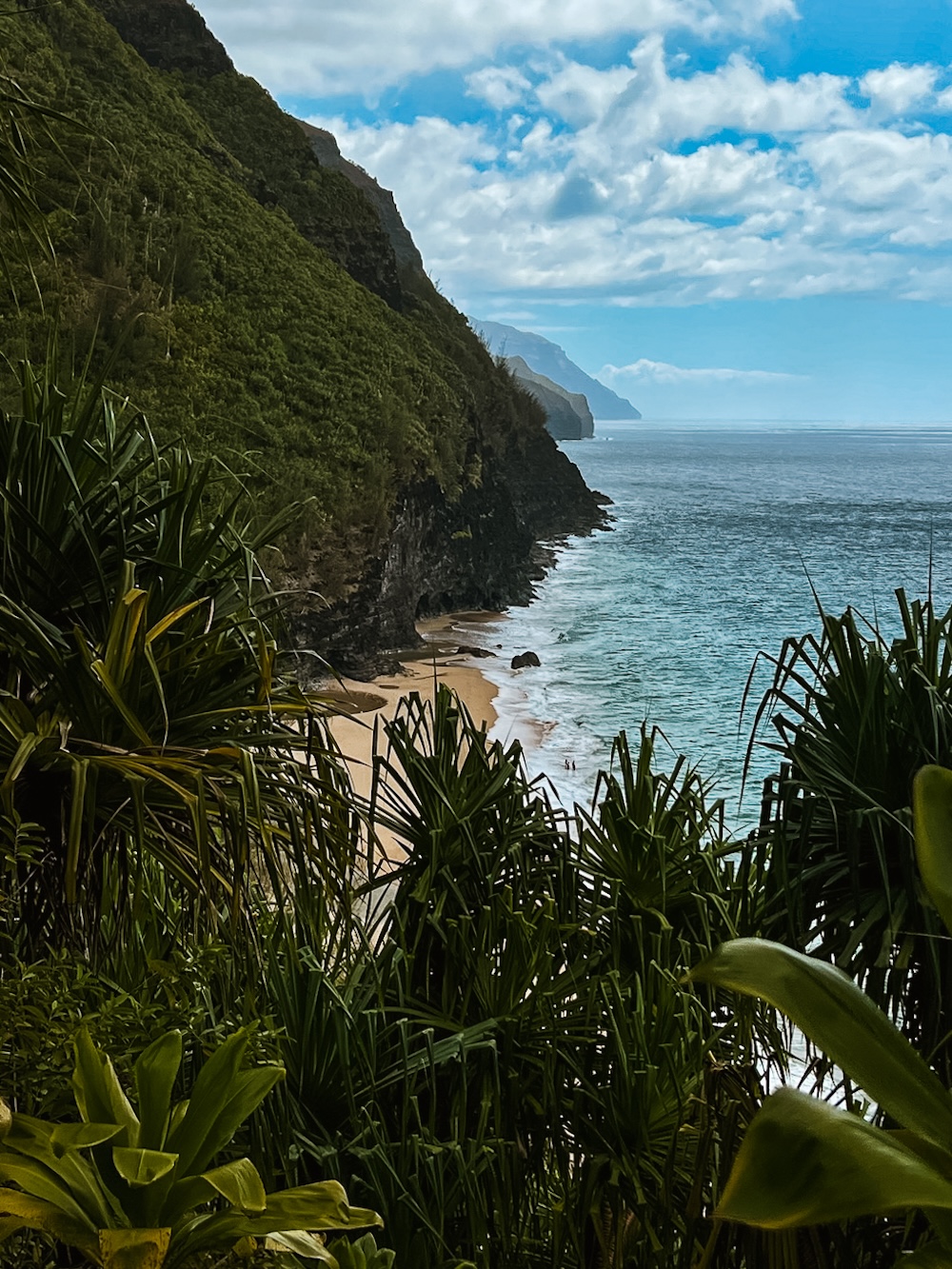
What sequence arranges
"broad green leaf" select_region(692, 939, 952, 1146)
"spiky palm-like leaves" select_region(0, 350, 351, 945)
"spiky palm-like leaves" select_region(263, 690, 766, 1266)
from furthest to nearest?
1. "spiky palm-like leaves" select_region(263, 690, 766, 1266)
2. "spiky palm-like leaves" select_region(0, 350, 351, 945)
3. "broad green leaf" select_region(692, 939, 952, 1146)

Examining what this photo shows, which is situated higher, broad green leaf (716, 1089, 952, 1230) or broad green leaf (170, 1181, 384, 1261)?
broad green leaf (716, 1089, 952, 1230)

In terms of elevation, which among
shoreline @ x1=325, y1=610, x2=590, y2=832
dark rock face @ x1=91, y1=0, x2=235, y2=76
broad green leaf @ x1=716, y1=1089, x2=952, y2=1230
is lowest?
shoreline @ x1=325, y1=610, x2=590, y2=832

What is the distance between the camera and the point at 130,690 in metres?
2.40

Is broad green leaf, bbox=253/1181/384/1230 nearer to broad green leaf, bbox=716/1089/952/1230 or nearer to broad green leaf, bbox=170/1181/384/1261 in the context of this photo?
broad green leaf, bbox=170/1181/384/1261

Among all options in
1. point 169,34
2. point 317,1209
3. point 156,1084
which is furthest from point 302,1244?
point 169,34

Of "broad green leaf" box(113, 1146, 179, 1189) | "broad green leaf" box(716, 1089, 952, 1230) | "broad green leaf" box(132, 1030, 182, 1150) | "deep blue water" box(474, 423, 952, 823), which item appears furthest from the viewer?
"deep blue water" box(474, 423, 952, 823)

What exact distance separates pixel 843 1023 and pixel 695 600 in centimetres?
4090

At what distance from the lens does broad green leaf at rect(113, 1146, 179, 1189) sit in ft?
4.78

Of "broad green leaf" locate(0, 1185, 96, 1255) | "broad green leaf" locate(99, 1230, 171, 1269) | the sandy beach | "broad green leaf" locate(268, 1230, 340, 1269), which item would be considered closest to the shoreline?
the sandy beach

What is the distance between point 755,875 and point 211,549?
181cm

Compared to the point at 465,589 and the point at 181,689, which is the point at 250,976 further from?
the point at 465,589

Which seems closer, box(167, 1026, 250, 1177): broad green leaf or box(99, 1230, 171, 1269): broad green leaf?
box(99, 1230, 171, 1269): broad green leaf

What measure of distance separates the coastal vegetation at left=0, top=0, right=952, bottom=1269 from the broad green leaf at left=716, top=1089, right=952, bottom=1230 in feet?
0.32

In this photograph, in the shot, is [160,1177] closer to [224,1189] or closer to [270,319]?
[224,1189]
